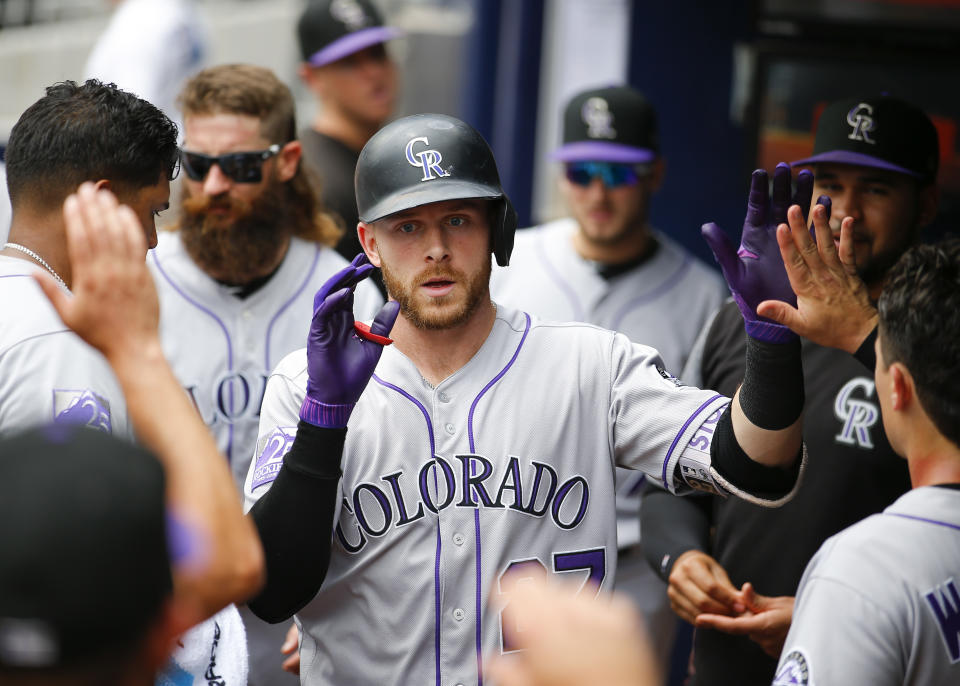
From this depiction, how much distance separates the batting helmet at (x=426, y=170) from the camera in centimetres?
237

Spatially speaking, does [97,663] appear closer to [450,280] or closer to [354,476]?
[354,476]

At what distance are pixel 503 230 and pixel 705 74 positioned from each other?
2.75 meters

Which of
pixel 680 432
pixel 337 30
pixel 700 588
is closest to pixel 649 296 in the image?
pixel 700 588

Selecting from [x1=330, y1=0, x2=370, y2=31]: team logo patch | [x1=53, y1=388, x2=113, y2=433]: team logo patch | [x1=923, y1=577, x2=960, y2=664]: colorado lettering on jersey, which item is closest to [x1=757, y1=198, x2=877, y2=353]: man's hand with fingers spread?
[x1=923, y1=577, x2=960, y2=664]: colorado lettering on jersey

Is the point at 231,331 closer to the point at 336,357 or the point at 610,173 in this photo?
the point at 336,357

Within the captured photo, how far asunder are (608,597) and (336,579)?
0.56m

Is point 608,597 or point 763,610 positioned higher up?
point 608,597

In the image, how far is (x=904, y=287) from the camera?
1.91 meters

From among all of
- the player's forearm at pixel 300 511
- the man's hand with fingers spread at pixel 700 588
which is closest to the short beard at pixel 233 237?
the player's forearm at pixel 300 511

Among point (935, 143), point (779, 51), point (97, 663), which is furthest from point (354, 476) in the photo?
point (779, 51)

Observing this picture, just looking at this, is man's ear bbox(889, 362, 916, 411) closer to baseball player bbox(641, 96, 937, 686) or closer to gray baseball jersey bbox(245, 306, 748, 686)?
gray baseball jersey bbox(245, 306, 748, 686)

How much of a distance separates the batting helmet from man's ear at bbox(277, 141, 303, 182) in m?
1.15

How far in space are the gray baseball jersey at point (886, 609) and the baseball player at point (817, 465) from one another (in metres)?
0.91

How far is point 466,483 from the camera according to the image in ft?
7.59
